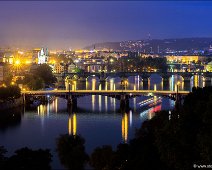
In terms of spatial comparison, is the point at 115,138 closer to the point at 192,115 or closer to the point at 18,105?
the point at 192,115

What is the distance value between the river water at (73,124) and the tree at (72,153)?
1.64 ft

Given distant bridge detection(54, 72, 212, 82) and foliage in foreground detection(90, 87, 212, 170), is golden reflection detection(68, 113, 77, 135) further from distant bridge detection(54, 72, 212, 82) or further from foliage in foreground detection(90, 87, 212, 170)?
distant bridge detection(54, 72, 212, 82)

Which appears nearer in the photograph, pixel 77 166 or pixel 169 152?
pixel 169 152

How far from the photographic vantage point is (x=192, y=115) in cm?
603

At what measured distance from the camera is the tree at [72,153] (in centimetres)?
645

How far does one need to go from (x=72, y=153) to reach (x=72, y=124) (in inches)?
187

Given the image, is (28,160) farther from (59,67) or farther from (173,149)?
(59,67)

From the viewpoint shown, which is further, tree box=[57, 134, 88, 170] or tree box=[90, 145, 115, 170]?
tree box=[57, 134, 88, 170]

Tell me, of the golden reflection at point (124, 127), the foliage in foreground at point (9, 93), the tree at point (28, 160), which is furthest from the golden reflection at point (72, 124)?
the tree at point (28, 160)

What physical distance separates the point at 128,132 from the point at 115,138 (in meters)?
0.63

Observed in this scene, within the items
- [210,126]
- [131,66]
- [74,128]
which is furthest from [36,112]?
[131,66]

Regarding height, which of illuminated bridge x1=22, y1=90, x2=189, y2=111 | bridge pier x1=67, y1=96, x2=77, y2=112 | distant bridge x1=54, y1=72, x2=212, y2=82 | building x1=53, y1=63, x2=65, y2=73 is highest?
building x1=53, y1=63, x2=65, y2=73

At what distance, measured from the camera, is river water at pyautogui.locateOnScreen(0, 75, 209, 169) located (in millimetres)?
9094

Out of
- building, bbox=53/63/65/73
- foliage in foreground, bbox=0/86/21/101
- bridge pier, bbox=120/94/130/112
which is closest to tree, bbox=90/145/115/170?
bridge pier, bbox=120/94/130/112
